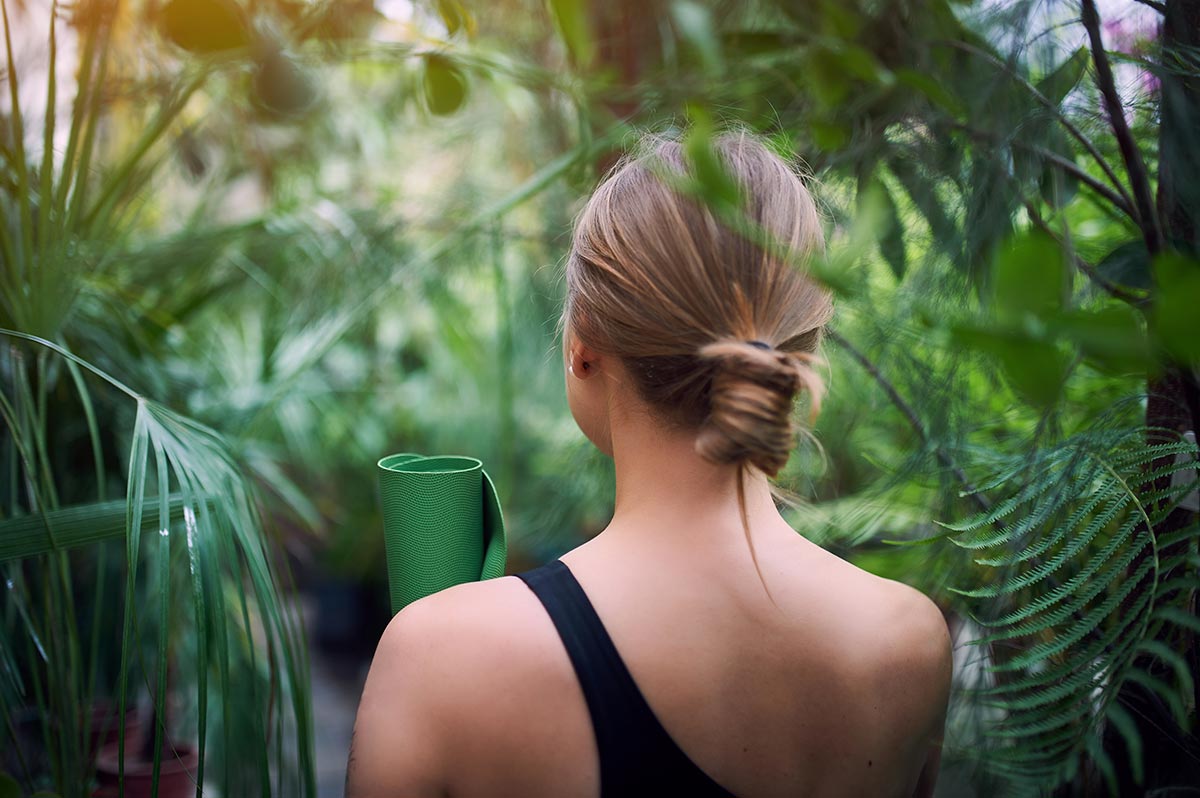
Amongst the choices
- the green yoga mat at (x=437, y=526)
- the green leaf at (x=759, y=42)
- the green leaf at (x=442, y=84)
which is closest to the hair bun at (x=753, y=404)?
the green yoga mat at (x=437, y=526)

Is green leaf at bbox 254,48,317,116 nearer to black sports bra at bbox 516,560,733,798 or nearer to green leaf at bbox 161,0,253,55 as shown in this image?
green leaf at bbox 161,0,253,55

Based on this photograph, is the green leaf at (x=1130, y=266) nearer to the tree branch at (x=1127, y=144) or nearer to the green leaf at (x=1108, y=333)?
the tree branch at (x=1127, y=144)

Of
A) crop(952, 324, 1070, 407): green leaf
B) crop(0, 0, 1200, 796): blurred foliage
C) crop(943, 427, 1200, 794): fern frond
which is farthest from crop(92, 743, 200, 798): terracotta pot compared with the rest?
crop(952, 324, 1070, 407): green leaf

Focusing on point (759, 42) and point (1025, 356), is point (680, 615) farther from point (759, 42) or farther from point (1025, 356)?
point (759, 42)

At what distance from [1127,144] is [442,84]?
2.56 ft

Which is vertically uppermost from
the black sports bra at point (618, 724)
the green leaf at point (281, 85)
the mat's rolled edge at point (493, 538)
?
the green leaf at point (281, 85)

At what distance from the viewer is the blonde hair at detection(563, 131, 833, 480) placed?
2.00 feet

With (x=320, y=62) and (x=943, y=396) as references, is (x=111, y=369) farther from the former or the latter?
(x=943, y=396)

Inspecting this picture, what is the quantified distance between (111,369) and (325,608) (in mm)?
2057

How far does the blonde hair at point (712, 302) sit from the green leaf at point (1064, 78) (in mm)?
346

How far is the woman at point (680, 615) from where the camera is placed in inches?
25.2

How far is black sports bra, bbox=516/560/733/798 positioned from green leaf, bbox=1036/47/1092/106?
0.70m

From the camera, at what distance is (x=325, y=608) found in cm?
309

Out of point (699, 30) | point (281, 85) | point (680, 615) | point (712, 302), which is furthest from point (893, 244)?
point (281, 85)
